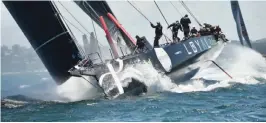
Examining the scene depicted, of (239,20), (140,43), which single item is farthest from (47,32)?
(239,20)

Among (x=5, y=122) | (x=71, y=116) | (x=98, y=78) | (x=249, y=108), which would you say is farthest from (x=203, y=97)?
(x=5, y=122)

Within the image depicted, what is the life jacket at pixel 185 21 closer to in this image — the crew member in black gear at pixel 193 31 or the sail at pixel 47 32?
the crew member in black gear at pixel 193 31

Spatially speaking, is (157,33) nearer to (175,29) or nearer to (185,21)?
(175,29)

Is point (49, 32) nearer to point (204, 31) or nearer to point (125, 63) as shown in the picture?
point (125, 63)

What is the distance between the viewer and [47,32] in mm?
13367

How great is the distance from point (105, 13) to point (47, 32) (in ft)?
12.6

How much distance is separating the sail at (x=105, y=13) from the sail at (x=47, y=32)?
262cm

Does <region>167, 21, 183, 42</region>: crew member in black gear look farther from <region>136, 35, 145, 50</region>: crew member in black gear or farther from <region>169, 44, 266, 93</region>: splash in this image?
<region>169, 44, 266, 93</region>: splash

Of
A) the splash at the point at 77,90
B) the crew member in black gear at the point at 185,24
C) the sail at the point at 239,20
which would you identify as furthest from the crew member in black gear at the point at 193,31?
the sail at the point at 239,20

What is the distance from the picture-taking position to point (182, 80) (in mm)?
15625

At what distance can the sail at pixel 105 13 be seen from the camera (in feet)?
51.5

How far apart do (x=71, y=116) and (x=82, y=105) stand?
1612mm

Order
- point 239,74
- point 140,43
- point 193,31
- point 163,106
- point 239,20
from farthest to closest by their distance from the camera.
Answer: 1. point 239,20
2. point 239,74
3. point 193,31
4. point 140,43
5. point 163,106

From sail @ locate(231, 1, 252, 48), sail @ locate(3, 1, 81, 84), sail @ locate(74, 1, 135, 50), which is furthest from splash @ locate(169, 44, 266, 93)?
sail @ locate(3, 1, 81, 84)
